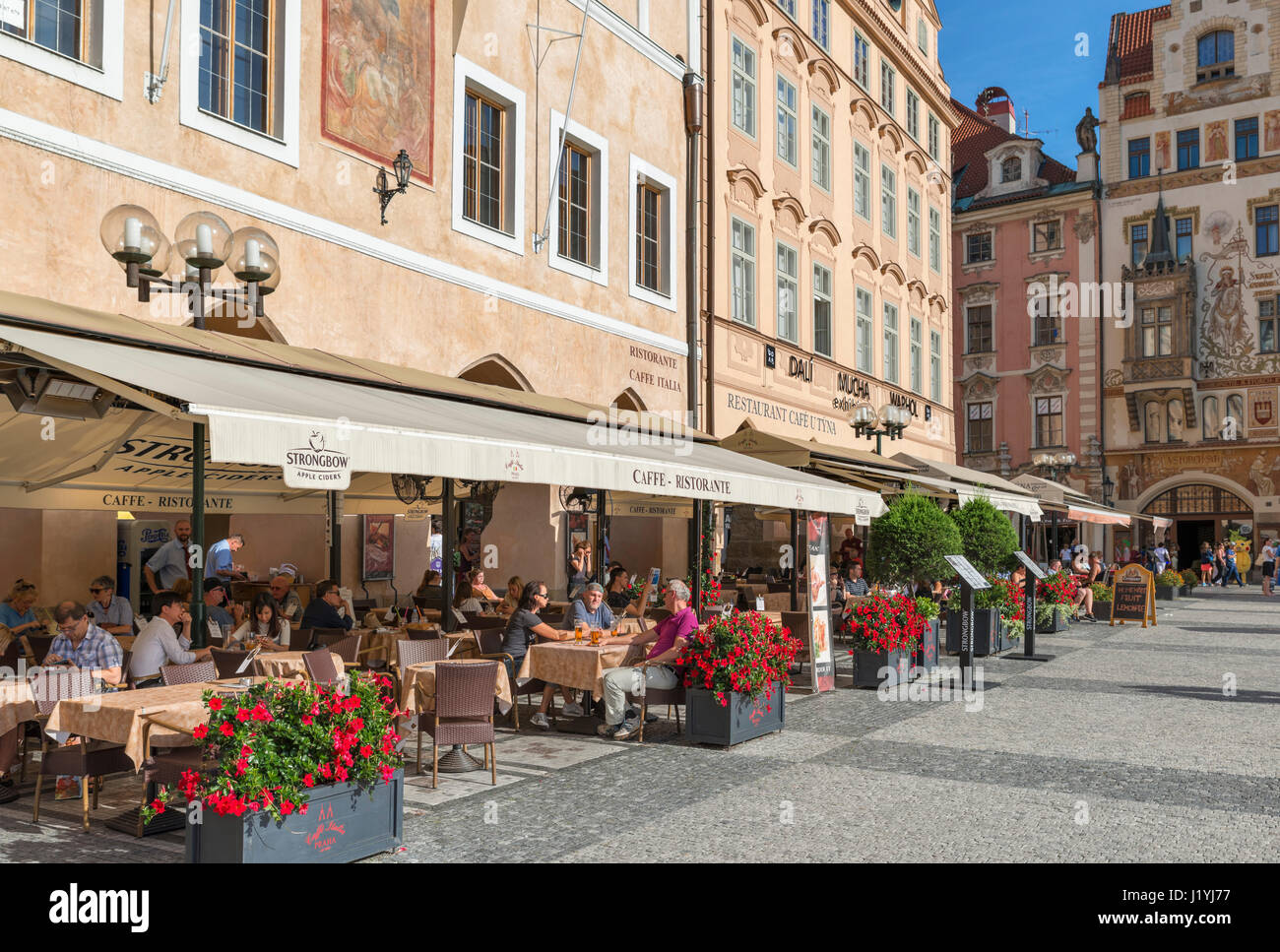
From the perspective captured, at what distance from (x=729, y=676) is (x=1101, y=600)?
18.2m

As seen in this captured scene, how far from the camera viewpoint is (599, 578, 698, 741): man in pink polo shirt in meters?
9.30

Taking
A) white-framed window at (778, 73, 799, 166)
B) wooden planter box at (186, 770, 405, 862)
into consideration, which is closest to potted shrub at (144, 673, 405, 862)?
wooden planter box at (186, 770, 405, 862)

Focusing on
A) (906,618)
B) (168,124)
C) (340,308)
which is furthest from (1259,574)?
(168,124)

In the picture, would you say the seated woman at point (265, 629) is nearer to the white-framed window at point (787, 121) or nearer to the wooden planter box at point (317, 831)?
the wooden planter box at point (317, 831)

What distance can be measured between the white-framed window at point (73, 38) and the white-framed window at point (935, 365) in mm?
24930

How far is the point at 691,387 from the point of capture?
19.9 metres

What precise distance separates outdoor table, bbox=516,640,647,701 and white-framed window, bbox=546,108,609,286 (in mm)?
8248

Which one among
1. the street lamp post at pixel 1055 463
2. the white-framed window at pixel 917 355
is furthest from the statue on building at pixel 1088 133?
the white-framed window at pixel 917 355

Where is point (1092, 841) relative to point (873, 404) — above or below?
below

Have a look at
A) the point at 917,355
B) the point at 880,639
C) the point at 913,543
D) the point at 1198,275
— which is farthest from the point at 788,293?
the point at 1198,275

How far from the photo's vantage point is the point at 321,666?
28.0 feet

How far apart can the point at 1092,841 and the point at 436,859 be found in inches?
137

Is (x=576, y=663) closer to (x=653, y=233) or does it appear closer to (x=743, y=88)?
(x=653, y=233)
